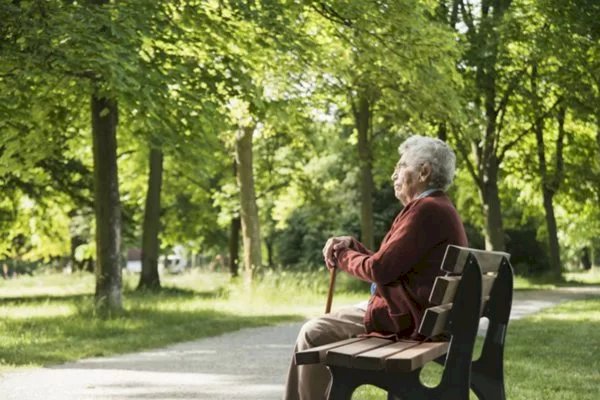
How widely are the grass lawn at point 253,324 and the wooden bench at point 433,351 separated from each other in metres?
2.91

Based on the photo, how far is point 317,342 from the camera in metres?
5.32

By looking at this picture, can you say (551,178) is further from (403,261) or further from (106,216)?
(403,261)

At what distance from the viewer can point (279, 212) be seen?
136 feet

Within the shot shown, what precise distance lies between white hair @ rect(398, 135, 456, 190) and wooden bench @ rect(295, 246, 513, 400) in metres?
0.49

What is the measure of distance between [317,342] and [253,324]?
10067mm

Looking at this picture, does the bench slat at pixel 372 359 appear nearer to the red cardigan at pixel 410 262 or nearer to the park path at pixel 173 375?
the red cardigan at pixel 410 262

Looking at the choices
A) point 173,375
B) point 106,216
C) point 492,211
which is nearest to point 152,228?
point 492,211

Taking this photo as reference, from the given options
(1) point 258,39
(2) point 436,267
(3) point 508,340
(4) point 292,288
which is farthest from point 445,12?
(2) point 436,267

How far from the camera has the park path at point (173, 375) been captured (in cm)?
796

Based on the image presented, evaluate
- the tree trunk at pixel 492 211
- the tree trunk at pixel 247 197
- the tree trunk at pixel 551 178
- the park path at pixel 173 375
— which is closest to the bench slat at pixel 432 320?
the park path at pixel 173 375

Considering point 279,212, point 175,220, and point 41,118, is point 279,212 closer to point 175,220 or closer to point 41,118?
point 175,220

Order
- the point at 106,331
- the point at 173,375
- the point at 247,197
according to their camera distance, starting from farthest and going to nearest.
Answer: the point at 247,197 < the point at 106,331 < the point at 173,375

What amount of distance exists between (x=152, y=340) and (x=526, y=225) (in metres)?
35.4

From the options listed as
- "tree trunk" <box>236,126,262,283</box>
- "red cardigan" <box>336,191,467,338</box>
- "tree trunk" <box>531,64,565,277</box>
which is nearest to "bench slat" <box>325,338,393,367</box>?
"red cardigan" <box>336,191,467,338</box>
